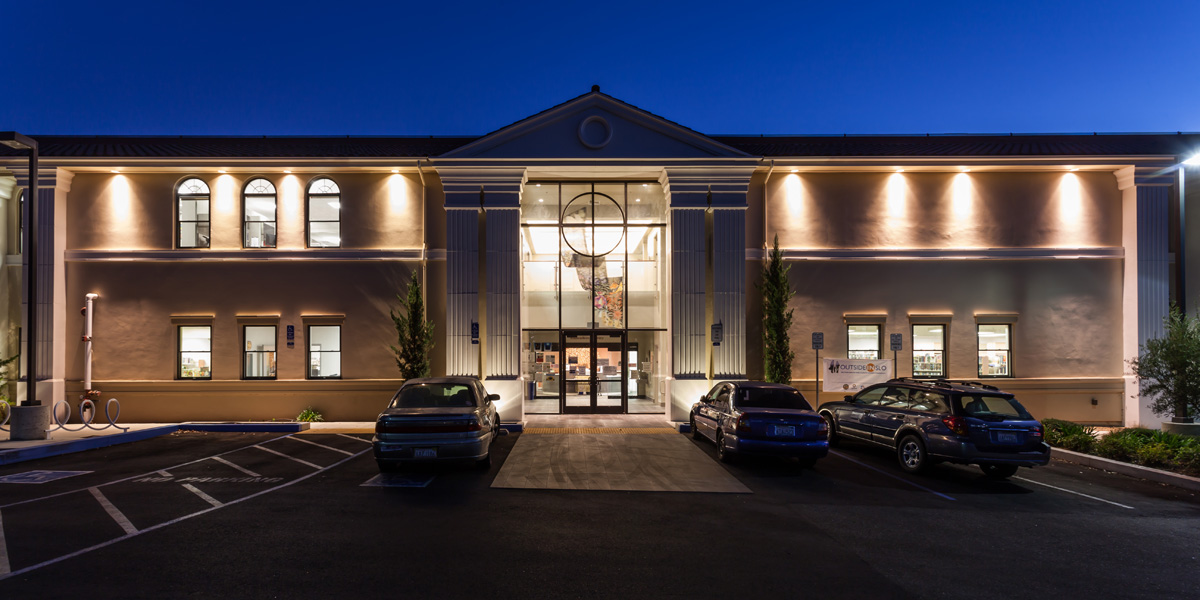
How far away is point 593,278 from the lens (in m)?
17.8

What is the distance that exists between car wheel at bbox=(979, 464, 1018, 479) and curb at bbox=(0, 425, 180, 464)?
1754cm

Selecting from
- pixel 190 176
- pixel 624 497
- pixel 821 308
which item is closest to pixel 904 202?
pixel 821 308

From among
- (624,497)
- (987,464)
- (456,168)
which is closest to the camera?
(624,497)

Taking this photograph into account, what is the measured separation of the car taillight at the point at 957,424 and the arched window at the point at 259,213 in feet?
55.1

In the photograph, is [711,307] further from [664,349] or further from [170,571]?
[170,571]

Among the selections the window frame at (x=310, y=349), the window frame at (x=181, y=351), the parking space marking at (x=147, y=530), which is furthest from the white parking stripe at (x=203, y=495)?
the window frame at (x=181, y=351)

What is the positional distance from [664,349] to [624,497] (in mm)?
8861

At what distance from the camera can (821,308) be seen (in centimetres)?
1725

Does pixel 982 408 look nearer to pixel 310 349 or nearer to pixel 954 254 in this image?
pixel 954 254

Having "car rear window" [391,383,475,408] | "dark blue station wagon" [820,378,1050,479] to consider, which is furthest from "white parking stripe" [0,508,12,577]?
"dark blue station wagon" [820,378,1050,479]

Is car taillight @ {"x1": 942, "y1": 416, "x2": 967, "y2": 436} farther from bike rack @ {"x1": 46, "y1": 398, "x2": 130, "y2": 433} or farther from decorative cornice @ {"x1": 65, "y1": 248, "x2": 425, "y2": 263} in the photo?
bike rack @ {"x1": 46, "y1": 398, "x2": 130, "y2": 433}

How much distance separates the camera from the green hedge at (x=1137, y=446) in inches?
430

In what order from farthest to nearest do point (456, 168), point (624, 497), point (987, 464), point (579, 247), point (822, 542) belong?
point (579, 247), point (456, 168), point (987, 464), point (624, 497), point (822, 542)

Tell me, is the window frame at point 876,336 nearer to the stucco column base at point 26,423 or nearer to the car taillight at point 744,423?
the car taillight at point 744,423
